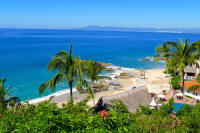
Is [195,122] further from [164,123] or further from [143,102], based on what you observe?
[143,102]

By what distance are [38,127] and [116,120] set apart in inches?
65.0

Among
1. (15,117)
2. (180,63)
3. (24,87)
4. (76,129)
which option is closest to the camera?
(76,129)

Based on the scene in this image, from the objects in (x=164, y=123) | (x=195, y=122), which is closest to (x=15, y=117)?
(x=164, y=123)

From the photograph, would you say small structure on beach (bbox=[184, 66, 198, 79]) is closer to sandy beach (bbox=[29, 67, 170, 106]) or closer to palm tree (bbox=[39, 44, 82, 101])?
sandy beach (bbox=[29, 67, 170, 106])

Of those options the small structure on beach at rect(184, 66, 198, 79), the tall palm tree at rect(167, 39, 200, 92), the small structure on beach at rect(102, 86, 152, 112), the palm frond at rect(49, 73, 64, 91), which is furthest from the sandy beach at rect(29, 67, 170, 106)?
the palm frond at rect(49, 73, 64, 91)

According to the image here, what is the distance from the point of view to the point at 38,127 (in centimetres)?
383

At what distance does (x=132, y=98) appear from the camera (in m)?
15.1

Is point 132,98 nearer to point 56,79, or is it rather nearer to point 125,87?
point 56,79

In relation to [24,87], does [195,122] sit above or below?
above

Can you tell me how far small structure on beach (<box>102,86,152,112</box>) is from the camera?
46.9 feet

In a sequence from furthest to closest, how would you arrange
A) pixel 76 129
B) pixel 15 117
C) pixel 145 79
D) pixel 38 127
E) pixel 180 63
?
1. pixel 145 79
2. pixel 180 63
3. pixel 15 117
4. pixel 76 129
5. pixel 38 127

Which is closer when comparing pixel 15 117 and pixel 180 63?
pixel 15 117

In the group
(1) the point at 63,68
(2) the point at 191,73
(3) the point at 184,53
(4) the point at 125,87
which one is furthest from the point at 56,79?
(2) the point at 191,73

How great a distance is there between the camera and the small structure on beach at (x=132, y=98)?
46.9 feet
